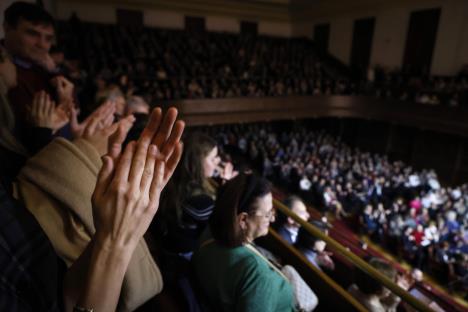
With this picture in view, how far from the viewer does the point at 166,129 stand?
22.3 inches

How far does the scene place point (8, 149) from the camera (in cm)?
88

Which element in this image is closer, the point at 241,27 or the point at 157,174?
the point at 157,174

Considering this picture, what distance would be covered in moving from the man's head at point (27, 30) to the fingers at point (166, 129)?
983 mm

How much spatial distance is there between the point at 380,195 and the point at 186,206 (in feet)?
17.9

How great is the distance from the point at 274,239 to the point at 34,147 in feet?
3.81

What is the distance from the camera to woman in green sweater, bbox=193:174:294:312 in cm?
81

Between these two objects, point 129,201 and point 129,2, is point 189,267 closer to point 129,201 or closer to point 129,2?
point 129,201

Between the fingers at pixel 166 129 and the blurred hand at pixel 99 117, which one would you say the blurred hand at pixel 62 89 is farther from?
the fingers at pixel 166 129

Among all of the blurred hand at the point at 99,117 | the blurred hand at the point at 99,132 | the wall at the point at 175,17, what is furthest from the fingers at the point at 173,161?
the wall at the point at 175,17

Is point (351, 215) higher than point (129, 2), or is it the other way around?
point (129, 2)

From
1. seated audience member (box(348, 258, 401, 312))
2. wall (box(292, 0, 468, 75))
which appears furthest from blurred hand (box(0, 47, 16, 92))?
wall (box(292, 0, 468, 75))

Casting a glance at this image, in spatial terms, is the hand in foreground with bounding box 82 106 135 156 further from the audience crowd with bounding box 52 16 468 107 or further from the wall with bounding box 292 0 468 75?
the wall with bounding box 292 0 468 75

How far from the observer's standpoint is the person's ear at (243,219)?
94 centimetres

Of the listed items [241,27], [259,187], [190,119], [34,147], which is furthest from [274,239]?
[241,27]
